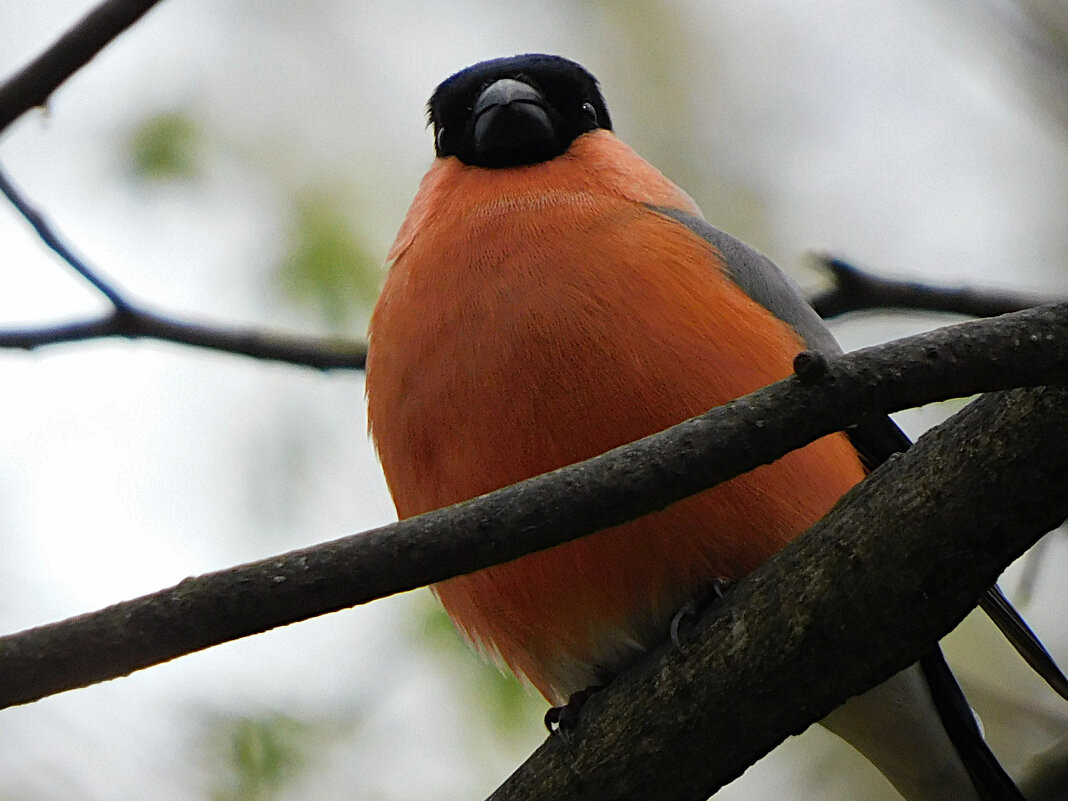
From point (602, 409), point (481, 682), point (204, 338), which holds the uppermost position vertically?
point (602, 409)

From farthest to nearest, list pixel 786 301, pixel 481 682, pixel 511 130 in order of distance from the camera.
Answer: pixel 481 682 < pixel 511 130 < pixel 786 301

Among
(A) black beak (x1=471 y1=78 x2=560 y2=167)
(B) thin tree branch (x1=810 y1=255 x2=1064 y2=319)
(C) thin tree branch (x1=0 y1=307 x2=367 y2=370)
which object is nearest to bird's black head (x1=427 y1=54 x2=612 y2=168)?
(A) black beak (x1=471 y1=78 x2=560 y2=167)

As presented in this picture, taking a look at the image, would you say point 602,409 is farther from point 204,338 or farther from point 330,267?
point 330,267

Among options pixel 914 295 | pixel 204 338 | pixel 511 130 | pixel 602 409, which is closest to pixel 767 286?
pixel 914 295

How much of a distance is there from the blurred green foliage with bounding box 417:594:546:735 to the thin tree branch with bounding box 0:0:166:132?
3894 millimetres

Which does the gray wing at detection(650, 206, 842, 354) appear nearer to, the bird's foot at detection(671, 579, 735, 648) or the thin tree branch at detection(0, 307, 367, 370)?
the bird's foot at detection(671, 579, 735, 648)

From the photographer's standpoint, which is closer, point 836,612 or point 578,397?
point 836,612

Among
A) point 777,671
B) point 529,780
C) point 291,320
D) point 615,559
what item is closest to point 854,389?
point 777,671

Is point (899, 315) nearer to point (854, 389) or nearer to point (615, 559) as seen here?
point (615, 559)

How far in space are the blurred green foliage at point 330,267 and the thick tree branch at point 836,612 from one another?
3.50 metres

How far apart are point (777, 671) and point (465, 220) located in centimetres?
193

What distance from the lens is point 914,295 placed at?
3.83m

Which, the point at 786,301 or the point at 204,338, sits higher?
the point at 786,301

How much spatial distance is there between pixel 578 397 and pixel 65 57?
5.21 feet
